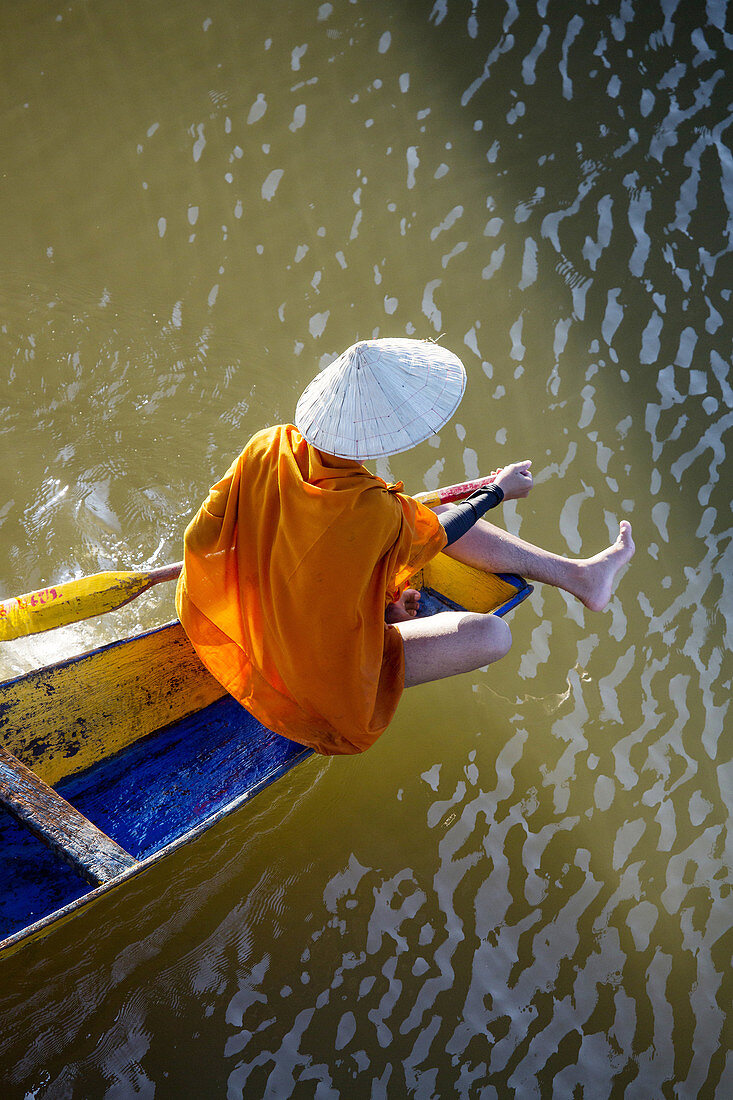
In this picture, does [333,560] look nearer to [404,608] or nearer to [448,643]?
[448,643]

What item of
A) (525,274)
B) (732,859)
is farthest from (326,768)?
(525,274)

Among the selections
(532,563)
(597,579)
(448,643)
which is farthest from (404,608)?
(597,579)

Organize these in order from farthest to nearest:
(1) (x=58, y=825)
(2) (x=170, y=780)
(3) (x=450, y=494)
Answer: (3) (x=450, y=494) → (2) (x=170, y=780) → (1) (x=58, y=825)

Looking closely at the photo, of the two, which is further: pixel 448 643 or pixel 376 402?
pixel 448 643

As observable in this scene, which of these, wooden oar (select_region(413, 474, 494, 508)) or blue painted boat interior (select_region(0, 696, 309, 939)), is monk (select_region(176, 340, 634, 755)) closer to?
wooden oar (select_region(413, 474, 494, 508))

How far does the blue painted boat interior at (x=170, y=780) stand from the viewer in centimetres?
235

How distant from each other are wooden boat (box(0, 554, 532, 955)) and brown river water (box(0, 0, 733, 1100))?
0.14 m

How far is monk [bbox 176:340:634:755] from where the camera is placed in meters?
1.89

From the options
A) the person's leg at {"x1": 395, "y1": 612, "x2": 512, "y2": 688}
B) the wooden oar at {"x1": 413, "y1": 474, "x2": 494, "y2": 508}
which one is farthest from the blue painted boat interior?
the wooden oar at {"x1": 413, "y1": 474, "x2": 494, "y2": 508}

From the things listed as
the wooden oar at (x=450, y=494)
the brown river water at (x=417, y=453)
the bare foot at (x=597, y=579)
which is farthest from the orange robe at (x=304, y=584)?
the bare foot at (x=597, y=579)

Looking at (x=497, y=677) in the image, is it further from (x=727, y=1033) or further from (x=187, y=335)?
(x=187, y=335)

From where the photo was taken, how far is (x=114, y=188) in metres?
3.95

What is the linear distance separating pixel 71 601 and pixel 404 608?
1.06 m

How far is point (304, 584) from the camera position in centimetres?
198
